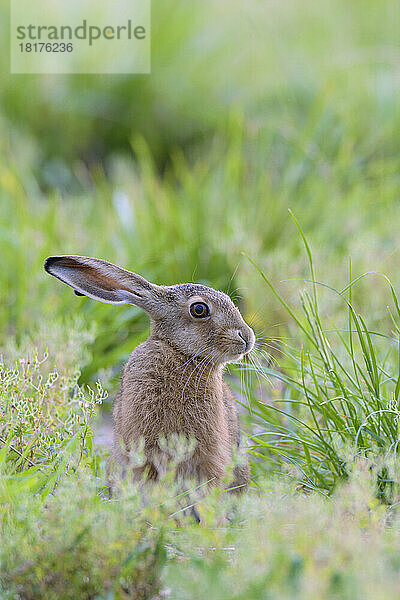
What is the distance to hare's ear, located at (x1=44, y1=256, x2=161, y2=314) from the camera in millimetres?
3279

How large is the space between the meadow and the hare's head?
0.25 meters

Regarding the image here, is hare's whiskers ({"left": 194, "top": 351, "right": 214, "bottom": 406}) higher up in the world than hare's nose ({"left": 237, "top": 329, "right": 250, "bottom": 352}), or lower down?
lower down

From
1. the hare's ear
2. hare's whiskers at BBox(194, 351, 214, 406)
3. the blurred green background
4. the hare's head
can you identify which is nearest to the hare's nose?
the hare's head

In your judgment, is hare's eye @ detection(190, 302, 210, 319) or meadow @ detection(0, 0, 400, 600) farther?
hare's eye @ detection(190, 302, 210, 319)

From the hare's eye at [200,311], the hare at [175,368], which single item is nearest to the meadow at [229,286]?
the hare at [175,368]

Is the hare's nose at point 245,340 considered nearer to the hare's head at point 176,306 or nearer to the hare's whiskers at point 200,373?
the hare's head at point 176,306

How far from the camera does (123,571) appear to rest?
2.49 metres

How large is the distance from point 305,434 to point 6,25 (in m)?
7.43

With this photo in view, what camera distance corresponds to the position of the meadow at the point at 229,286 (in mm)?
2482

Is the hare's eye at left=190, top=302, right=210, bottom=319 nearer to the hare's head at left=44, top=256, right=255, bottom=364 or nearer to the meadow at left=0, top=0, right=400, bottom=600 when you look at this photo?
the hare's head at left=44, top=256, right=255, bottom=364

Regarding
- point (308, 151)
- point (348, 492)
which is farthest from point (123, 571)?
point (308, 151)

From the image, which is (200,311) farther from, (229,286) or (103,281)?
(229,286)

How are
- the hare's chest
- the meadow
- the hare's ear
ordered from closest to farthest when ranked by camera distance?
the meadow < the hare's chest < the hare's ear

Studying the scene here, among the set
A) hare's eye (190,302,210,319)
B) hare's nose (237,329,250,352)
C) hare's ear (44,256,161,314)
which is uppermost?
hare's ear (44,256,161,314)
